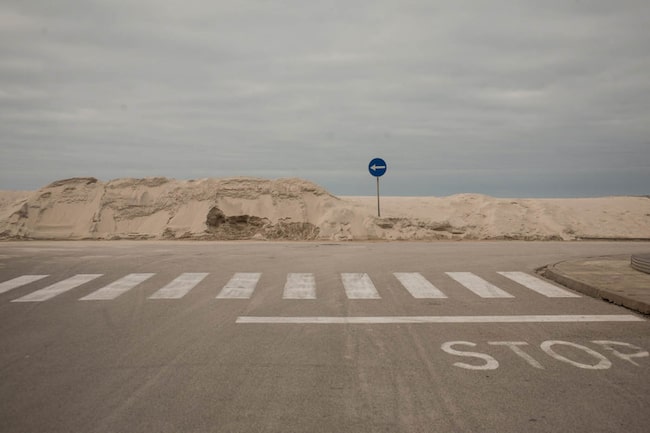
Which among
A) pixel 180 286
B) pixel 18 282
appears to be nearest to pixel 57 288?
pixel 18 282

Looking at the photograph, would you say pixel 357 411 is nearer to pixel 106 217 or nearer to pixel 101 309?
pixel 101 309

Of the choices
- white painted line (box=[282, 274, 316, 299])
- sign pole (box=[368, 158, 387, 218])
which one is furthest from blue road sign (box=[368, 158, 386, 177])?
white painted line (box=[282, 274, 316, 299])

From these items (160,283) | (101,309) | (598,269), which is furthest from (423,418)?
(598,269)

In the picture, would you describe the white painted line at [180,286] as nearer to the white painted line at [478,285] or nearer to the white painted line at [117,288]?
the white painted line at [117,288]

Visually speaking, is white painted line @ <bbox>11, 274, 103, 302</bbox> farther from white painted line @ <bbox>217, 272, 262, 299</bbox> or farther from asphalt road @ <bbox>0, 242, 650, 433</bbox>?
white painted line @ <bbox>217, 272, 262, 299</bbox>

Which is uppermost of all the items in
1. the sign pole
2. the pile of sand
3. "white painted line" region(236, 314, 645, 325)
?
the sign pole

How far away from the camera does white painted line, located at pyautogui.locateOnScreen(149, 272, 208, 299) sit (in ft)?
36.1

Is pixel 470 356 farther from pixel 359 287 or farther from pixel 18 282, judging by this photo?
pixel 18 282

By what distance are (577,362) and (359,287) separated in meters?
5.70

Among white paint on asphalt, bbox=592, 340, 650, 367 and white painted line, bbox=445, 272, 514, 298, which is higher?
white painted line, bbox=445, 272, 514, 298

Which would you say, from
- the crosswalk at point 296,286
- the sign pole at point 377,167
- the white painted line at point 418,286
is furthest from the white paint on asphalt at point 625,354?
the sign pole at point 377,167

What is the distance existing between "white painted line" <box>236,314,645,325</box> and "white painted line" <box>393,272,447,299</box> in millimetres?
1875

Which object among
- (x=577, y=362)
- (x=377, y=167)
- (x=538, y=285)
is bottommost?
(x=577, y=362)

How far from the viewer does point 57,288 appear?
11.9 m
